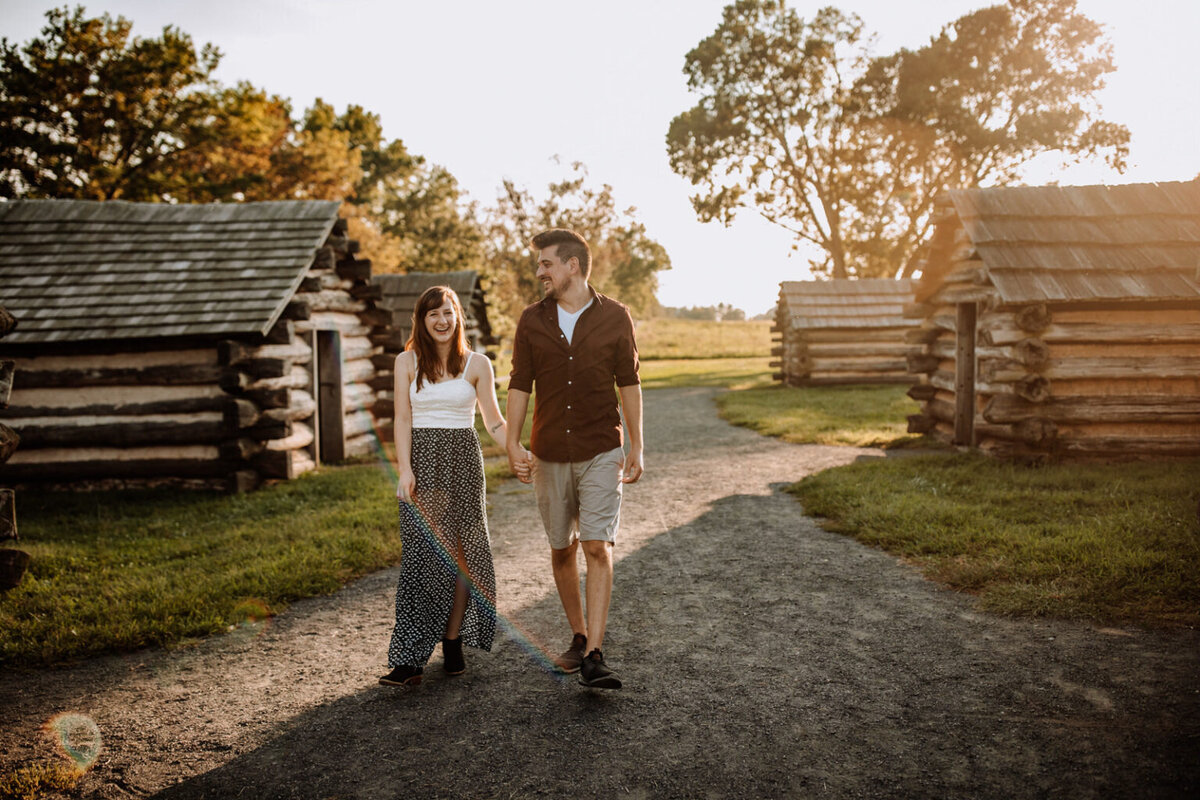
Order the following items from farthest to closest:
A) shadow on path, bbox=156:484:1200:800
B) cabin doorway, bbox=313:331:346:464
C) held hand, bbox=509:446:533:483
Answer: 1. cabin doorway, bbox=313:331:346:464
2. held hand, bbox=509:446:533:483
3. shadow on path, bbox=156:484:1200:800

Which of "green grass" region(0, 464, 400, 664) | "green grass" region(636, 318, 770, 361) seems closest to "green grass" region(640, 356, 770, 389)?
"green grass" region(636, 318, 770, 361)

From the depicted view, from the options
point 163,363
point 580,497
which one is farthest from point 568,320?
point 163,363

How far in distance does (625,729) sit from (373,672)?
1636mm

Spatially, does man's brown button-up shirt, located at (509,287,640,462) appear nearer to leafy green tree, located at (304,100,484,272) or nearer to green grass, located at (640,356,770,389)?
green grass, located at (640,356,770,389)

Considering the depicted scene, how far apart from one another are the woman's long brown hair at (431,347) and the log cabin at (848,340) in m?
20.7

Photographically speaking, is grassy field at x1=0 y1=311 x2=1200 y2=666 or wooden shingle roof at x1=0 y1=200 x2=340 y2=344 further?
wooden shingle roof at x1=0 y1=200 x2=340 y2=344

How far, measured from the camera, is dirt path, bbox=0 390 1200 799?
3324 millimetres

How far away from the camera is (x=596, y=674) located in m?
4.05

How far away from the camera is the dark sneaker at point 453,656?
4492 mm

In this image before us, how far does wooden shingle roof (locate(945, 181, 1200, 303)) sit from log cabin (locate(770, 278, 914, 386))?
12760 mm

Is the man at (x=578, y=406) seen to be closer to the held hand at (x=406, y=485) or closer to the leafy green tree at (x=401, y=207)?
the held hand at (x=406, y=485)

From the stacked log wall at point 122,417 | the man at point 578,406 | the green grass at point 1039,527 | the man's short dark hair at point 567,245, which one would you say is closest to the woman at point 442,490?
the man at point 578,406

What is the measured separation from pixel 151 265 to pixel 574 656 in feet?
33.0

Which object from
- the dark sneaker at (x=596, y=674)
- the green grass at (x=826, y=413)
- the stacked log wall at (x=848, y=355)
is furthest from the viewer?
the stacked log wall at (x=848, y=355)
